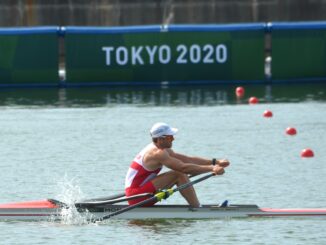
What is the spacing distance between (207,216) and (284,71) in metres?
18.7

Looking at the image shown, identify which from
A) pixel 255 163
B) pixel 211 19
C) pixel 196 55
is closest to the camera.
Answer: pixel 255 163

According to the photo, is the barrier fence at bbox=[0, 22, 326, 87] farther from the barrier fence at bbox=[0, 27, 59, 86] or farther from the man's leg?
the man's leg

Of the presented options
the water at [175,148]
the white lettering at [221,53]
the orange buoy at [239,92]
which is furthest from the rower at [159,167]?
the white lettering at [221,53]

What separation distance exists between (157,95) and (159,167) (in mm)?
16281

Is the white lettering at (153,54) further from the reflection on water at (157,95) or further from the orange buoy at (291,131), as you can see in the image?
the orange buoy at (291,131)

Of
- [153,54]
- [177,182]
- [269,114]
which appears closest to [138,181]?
[177,182]

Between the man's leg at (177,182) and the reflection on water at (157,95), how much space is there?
1429 cm

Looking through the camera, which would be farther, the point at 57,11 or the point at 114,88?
the point at 57,11

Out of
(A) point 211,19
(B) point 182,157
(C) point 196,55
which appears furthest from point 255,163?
(A) point 211,19

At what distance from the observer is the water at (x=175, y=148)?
18359 millimetres

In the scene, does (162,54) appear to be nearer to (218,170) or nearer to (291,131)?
(291,131)

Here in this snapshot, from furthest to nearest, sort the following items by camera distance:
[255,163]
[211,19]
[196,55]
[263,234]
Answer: [211,19]
[196,55]
[255,163]
[263,234]

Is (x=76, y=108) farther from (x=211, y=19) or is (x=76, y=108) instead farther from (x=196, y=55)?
(x=211, y=19)

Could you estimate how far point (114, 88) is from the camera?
A: 1449 inches
